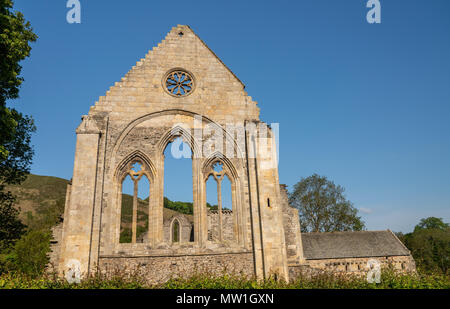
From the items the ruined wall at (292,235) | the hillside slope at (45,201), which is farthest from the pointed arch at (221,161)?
the hillside slope at (45,201)

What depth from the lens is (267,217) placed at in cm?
1186

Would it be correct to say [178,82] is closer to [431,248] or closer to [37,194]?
[431,248]

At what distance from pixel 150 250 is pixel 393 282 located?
7765 mm

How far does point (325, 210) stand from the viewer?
37.9m

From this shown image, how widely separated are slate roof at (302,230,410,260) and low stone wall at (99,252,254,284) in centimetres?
1700

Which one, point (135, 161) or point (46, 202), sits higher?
point (46, 202)

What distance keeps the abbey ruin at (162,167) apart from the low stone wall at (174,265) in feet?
0.11

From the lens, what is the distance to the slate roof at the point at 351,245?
27047 millimetres

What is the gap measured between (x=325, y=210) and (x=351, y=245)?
995 centimetres

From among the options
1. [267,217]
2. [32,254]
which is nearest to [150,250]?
[267,217]

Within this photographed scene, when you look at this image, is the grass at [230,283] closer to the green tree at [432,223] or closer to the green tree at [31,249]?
the green tree at [31,249]

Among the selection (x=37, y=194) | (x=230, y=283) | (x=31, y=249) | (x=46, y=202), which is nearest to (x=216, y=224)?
(x=230, y=283)

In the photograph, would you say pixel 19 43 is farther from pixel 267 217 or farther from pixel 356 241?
pixel 356 241

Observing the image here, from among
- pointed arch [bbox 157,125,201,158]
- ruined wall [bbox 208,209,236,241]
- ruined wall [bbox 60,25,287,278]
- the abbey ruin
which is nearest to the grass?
the abbey ruin
